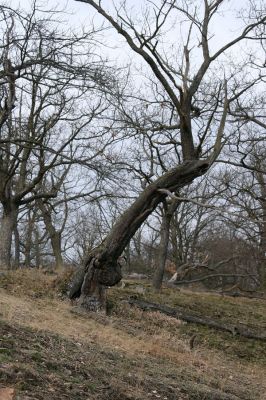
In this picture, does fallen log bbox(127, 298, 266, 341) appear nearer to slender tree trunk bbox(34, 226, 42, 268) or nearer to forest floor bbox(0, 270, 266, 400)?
forest floor bbox(0, 270, 266, 400)

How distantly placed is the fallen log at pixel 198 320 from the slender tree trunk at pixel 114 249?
169 cm

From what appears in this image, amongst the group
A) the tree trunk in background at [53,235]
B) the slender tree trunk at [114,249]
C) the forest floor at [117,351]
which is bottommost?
the forest floor at [117,351]

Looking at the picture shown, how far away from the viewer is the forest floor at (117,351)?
5.24 m

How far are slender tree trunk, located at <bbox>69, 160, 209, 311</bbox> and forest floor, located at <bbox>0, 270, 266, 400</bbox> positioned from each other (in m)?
0.52

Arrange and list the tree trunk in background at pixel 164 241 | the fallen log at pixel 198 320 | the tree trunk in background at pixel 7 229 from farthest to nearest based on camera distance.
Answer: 1. the tree trunk in background at pixel 7 229
2. the tree trunk in background at pixel 164 241
3. the fallen log at pixel 198 320

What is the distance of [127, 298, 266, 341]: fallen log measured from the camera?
13227 millimetres

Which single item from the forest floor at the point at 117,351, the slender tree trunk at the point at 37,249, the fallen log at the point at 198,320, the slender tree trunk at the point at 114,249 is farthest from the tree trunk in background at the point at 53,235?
the slender tree trunk at the point at 114,249

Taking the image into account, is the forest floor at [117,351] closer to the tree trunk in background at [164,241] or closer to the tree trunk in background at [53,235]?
the tree trunk in background at [164,241]

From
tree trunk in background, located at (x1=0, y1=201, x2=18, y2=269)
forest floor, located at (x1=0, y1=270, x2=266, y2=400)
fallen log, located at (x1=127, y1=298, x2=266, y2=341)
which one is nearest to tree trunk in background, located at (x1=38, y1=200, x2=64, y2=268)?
tree trunk in background, located at (x1=0, y1=201, x2=18, y2=269)

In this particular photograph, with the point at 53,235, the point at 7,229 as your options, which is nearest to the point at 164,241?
the point at 7,229

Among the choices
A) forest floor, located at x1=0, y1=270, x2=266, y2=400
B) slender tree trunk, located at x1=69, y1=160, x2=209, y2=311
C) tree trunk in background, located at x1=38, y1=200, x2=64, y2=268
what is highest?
tree trunk in background, located at x1=38, y1=200, x2=64, y2=268

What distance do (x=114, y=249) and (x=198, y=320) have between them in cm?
338

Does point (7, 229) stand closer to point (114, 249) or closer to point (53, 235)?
point (114, 249)

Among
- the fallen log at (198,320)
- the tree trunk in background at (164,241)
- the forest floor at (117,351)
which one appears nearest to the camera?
the forest floor at (117,351)
